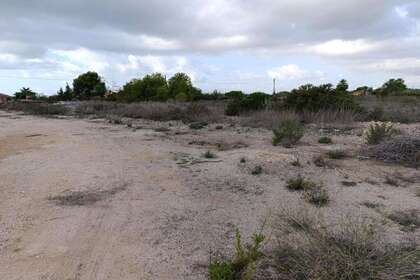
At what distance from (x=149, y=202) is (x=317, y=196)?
7.77 feet

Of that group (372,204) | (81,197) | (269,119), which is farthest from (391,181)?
(269,119)

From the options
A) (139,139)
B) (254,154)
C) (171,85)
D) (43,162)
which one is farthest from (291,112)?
(171,85)

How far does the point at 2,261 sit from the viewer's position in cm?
436

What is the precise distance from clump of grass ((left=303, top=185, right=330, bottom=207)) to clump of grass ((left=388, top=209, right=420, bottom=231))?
0.87 meters

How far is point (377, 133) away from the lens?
11008mm

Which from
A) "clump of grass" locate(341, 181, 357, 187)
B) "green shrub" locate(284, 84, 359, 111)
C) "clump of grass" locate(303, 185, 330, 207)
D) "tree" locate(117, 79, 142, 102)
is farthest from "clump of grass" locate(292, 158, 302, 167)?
"tree" locate(117, 79, 142, 102)

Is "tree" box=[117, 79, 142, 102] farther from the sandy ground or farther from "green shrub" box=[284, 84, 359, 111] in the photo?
the sandy ground

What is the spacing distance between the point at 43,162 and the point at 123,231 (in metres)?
4.95

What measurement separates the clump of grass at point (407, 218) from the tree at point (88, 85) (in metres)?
63.9

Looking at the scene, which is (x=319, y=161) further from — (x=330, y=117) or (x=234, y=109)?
(x=234, y=109)

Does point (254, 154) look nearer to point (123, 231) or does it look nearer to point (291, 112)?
point (123, 231)

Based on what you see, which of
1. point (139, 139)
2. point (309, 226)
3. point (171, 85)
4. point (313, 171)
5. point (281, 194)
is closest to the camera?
point (309, 226)

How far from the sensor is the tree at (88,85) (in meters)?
67.1

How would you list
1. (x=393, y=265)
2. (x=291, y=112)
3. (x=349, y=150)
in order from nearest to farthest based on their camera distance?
(x=393, y=265)
(x=349, y=150)
(x=291, y=112)
